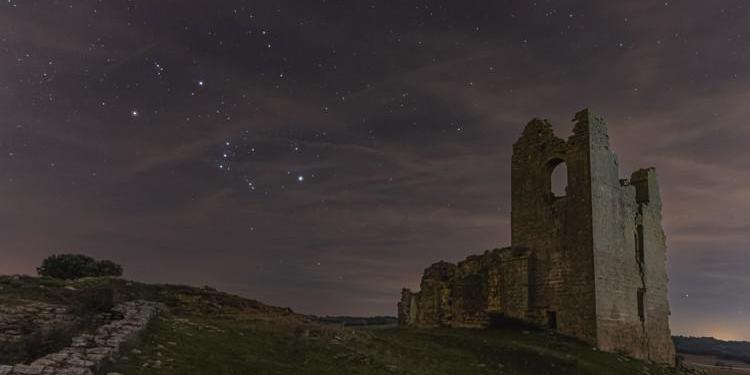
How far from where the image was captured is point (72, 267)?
42.3 metres

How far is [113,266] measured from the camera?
1783 inches

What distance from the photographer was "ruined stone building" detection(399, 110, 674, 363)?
1124 inches

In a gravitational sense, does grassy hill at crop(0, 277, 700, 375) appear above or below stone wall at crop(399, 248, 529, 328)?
below

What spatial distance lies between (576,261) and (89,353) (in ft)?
75.4

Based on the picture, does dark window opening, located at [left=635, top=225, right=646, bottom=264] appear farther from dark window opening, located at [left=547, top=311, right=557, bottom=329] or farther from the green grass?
the green grass

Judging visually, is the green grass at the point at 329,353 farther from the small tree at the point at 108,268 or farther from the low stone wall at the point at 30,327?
the small tree at the point at 108,268

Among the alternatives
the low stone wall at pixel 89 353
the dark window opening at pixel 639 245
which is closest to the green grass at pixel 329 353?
the low stone wall at pixel 89 353

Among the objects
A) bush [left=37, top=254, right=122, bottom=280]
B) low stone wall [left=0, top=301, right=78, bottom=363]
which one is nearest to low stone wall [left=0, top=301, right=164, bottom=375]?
low stone wall [left=0, top=301, right=78, bottom=363]

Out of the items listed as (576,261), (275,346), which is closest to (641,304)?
(576,261)

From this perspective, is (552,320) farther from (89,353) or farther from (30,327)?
(89,353)

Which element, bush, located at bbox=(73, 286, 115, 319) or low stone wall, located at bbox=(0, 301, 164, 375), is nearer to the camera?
low stone wall, located at bbox=(0, 301, 164, 375)

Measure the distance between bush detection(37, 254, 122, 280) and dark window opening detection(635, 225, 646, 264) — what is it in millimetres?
32436

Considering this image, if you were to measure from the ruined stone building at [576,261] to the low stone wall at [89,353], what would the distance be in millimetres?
19864

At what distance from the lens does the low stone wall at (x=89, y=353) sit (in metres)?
9.74
